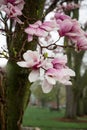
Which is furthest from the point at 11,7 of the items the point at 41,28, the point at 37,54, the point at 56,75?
the point at 56,75

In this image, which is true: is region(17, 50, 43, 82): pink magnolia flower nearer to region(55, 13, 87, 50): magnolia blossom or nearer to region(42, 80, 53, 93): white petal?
region(42, 80, 53, 93): white petal

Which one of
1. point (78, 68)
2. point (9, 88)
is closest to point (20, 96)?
point (9, 88)

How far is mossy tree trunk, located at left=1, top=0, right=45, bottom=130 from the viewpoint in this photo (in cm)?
191

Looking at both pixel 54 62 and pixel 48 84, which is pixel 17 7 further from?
pixel 48 84

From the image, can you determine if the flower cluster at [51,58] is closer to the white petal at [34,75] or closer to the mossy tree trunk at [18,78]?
the white petal at [34,75]

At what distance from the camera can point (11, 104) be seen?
1.97 meters

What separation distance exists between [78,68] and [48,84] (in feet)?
59.6

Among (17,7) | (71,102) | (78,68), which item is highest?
(17,7)

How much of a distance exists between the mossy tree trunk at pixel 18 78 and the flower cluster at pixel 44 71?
517mm

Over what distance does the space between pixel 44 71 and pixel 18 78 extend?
22.3 inches

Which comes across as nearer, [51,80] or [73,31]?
[51,80]

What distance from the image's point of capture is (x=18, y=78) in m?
1.91

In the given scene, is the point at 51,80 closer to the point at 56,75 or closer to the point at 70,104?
the point at 56,75

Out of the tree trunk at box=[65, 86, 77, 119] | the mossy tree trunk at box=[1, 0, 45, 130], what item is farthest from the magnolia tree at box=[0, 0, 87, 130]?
the tree trunk at box=[65, 86, 77, 119]
